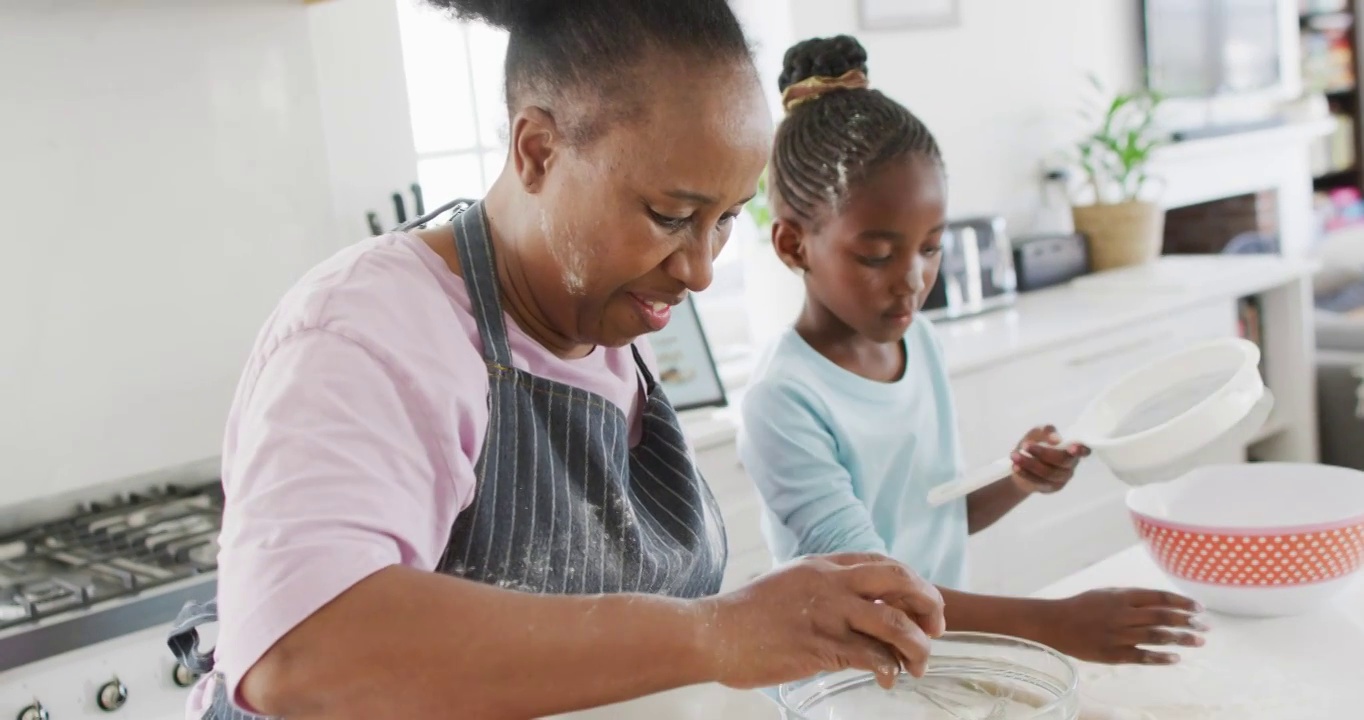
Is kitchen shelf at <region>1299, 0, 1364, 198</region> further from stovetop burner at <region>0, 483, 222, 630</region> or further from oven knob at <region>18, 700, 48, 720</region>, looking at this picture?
oven knob at <region>18, 700, 48, 720</region>

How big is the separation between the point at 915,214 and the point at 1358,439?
8.16 feet

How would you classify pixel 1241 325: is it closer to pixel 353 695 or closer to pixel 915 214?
pixel 915 214

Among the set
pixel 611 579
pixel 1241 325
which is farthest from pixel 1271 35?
pixel 611 579

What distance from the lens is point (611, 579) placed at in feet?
2.95

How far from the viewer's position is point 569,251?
2.80ft

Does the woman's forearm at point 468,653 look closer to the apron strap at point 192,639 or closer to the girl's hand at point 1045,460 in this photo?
the apron strap at point 192,639

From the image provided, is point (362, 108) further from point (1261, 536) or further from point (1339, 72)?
point (1339, 72)

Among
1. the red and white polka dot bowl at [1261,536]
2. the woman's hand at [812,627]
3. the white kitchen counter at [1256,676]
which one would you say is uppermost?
the woman's hand at [812,627]

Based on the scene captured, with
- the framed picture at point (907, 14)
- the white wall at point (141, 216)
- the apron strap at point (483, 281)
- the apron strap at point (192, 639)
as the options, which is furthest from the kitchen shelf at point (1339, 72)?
the apron strap at point (192, 639)

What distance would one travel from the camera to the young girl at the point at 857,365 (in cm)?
125

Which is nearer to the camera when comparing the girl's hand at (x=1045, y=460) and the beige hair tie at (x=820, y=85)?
the girl's hand at (x=1045, y=460)

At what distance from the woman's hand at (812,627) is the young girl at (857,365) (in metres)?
0.45

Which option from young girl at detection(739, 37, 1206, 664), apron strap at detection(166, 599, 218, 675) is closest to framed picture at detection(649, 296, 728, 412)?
young girl at detection(739, 37, 1206, 664)

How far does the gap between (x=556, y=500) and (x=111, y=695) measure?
0.87 metres
